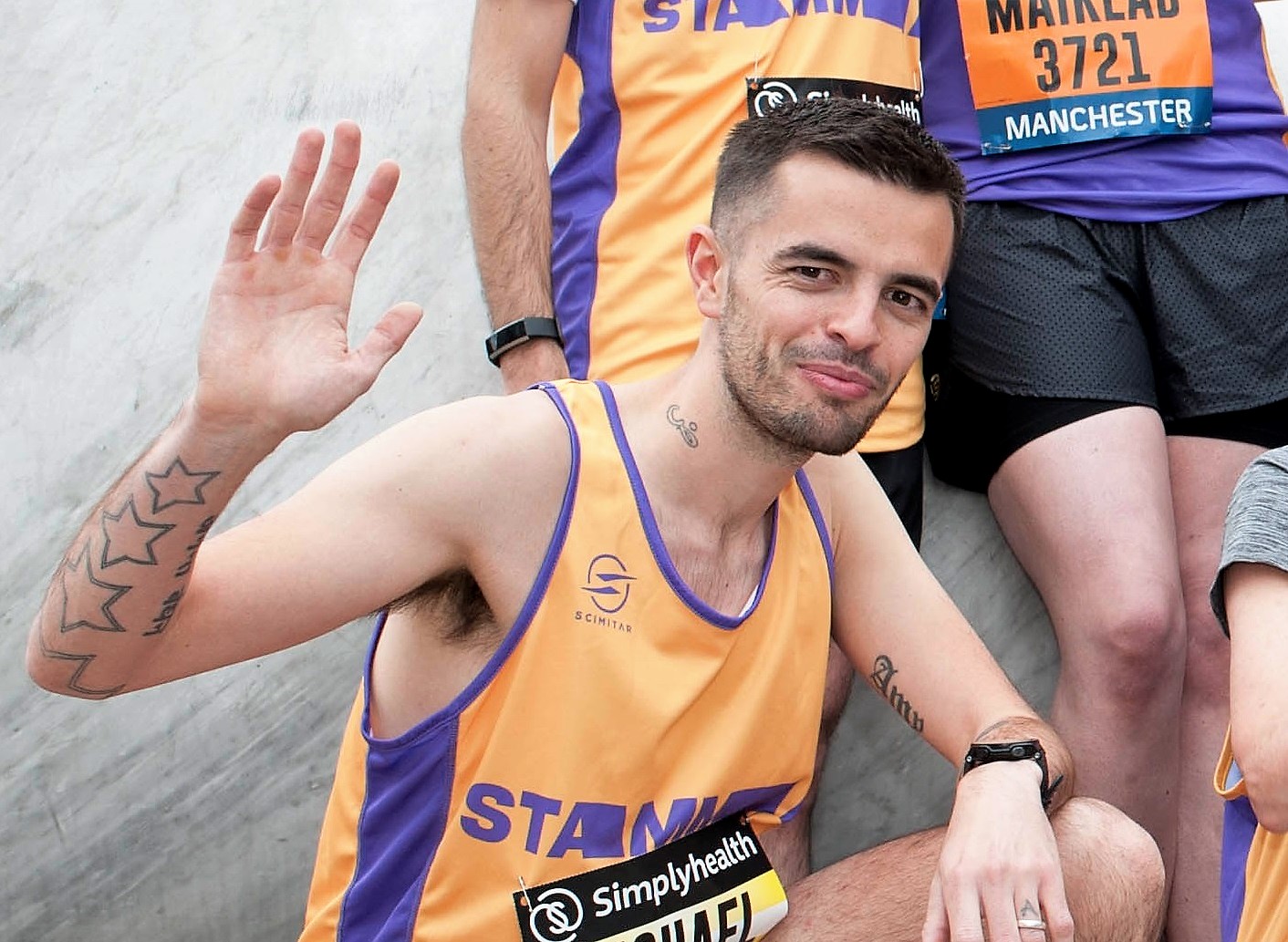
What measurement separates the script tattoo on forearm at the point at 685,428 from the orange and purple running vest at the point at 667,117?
1.15 feet

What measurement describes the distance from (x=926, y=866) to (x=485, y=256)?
1258 mm

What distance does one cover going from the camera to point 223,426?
1.60 meters

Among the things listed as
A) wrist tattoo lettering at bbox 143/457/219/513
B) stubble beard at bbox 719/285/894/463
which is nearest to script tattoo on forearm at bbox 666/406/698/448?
stubble beard at bbox 719/285/894/463

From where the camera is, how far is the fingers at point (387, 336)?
169 centimetres

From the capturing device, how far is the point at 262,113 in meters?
2.98

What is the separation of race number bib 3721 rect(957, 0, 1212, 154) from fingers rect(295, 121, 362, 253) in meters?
1.48

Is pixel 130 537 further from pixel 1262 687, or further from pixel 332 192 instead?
pixel 1262 687

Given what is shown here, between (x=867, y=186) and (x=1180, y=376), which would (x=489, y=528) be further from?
(x=1180, y=376)

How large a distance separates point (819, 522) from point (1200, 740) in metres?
0.84

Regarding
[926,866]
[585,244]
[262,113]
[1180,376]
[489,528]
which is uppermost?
[262,113]

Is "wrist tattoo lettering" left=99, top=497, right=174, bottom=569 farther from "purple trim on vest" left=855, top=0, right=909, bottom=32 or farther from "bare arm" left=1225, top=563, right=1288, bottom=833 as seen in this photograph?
"purple trim on vest" left=855, top=0, right=909, bottom=32

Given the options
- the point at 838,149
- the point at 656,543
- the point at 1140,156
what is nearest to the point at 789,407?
the point at 656,543

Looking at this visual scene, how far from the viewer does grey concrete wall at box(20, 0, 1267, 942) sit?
9.23ft

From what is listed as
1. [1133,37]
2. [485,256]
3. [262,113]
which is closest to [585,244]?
[485,256]
